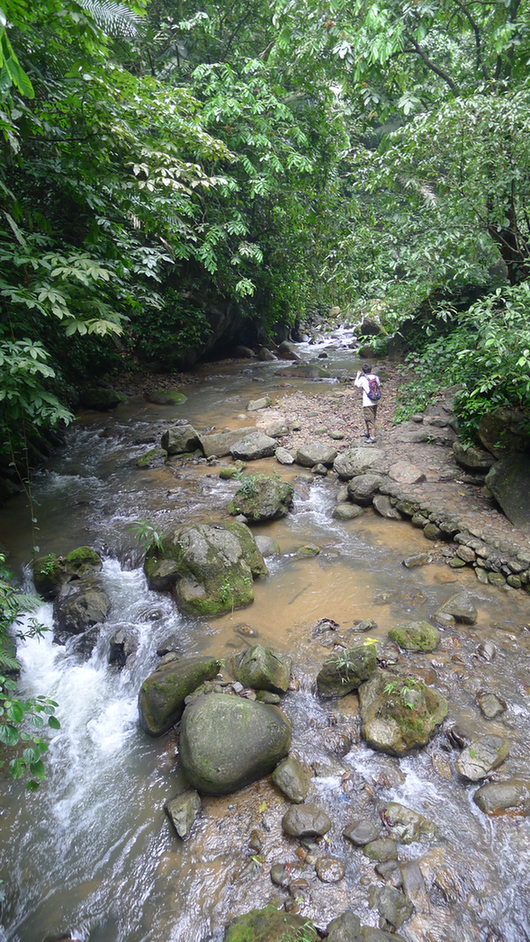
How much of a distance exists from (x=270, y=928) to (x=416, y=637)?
2.64m

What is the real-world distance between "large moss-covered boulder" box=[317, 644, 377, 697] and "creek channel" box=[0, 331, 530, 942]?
0.34 ft

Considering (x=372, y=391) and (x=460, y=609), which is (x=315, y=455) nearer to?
(x=372, y=391)

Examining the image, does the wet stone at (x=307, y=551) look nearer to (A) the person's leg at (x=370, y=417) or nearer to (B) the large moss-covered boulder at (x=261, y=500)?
(B) the large moss-covered boulder at (x=261, y=500)

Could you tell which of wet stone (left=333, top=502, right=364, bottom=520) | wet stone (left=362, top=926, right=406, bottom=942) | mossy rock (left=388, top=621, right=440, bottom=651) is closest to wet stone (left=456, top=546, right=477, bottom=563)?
mossy rock (left=388, top=621, right=440, bottom=651)

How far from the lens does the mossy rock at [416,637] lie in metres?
4.69

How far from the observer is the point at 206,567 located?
5605mm

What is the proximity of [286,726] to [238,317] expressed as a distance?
16557mm

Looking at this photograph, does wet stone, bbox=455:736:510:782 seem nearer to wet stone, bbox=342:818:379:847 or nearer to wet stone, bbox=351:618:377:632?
wet stone, bbox=342:818:379:847

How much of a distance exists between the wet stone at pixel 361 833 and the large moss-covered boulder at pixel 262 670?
1.24 metres

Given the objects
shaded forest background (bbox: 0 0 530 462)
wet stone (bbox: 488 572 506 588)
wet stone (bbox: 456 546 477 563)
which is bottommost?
wet stone (bbox: 488 572 506 588)

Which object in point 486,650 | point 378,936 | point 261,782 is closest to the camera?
point 378,936

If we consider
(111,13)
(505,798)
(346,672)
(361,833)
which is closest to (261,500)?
(346,672)

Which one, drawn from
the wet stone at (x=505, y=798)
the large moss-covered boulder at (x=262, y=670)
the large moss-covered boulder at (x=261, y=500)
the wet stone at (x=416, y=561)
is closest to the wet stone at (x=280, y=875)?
the large moss-covered boulder at (x=262, y=670)

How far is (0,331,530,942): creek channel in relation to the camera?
3041mm
